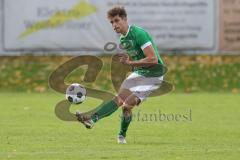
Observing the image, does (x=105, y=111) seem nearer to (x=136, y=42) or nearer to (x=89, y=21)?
(x=136, y=42)

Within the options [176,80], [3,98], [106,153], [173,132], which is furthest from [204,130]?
[176,80]

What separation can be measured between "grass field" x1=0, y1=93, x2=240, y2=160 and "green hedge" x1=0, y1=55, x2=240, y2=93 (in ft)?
8.10

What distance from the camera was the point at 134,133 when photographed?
1622 centimetres

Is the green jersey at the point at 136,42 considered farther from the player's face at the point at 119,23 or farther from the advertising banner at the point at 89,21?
the advertising banner at the point at 89,21

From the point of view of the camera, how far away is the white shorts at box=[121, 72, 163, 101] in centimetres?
1469

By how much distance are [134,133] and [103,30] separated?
1109 centimetres

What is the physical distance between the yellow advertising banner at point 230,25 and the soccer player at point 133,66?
1256 centimetres

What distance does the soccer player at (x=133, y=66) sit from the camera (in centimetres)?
1423

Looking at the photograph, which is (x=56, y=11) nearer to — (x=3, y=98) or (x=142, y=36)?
(x=3, y=98)

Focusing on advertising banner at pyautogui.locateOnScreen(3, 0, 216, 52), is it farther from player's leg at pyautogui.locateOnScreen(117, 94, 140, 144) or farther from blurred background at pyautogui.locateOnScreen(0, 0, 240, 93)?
player's leg at pyautogui.locateOnScreen(117, 94, 140, 144)

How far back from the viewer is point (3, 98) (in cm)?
2412

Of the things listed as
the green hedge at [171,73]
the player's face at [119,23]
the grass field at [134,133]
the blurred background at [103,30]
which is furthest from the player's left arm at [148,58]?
the blurred background at [103,30]

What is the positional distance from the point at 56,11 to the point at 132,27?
12.8 m

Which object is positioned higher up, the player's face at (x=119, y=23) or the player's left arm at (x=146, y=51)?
the player's face at (x=119, y=23)
